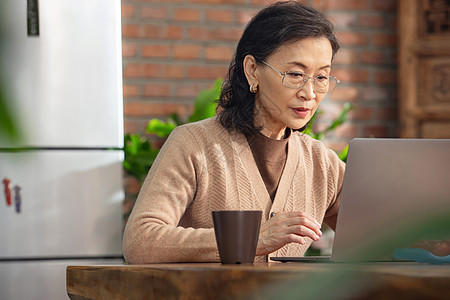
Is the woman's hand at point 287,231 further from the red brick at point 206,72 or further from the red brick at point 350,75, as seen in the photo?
the red brick at point 350,75

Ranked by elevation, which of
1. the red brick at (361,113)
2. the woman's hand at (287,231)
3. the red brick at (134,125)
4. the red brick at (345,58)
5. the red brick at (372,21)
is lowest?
the red brick at (134,125)

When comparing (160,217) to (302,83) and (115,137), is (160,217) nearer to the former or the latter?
(302,83)

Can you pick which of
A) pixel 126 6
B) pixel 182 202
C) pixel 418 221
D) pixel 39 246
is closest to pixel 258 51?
pixel 182 202

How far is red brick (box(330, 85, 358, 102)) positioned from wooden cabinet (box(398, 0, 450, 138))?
24 centimetres

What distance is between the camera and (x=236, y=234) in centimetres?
94

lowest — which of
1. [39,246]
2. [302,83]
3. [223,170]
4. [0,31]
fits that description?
[39,246]

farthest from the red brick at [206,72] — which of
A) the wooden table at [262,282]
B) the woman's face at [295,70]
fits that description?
the wooden table at [262,282]

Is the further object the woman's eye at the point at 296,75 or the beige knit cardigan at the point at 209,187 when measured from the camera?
the woman's eye at the point at 296,75

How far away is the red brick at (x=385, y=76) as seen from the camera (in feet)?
10.8

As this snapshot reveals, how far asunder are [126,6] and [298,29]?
167 centimetres

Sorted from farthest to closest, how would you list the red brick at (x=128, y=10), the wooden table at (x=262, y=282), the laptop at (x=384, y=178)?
the red brick at (x=128, y=10) < the laptop at (x=384, y=178) < the wooden table at (x=262, y=282)

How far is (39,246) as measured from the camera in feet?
7.80

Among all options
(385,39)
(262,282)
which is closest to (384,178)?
(262,282)

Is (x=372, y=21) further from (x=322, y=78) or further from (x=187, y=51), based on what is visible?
(x=322, y=78)
